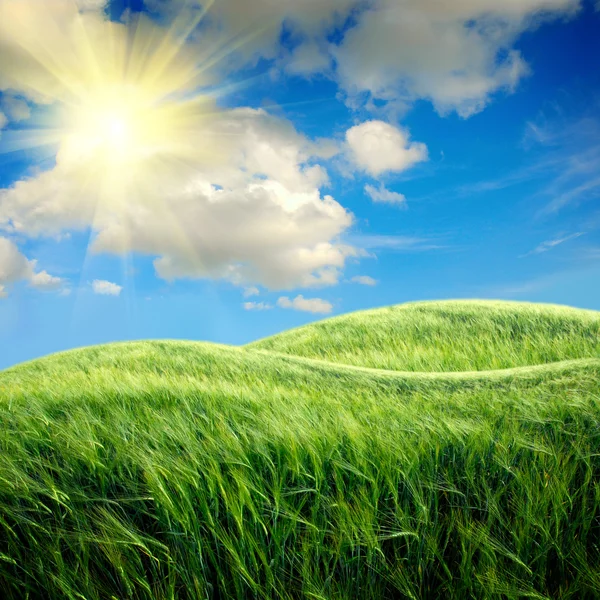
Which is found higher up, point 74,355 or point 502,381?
point 74,355

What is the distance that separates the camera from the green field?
6.33ft

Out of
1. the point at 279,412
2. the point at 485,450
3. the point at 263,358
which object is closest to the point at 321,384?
the point at 263,358

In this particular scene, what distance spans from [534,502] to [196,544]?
1607 millimetres

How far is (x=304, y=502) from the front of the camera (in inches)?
88.4

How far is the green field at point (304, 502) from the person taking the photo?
1.93m

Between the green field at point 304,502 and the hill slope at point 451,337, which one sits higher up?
the hill slope at point 451,337

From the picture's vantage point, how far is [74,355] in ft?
31.2

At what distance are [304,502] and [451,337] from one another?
325 inches

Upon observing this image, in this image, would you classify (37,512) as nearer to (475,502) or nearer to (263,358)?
(475,502)

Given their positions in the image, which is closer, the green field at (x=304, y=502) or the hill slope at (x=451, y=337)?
the green field at (x=304, y=502)

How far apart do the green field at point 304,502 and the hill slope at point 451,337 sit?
5.50 meters

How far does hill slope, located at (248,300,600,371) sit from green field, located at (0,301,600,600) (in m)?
5.50

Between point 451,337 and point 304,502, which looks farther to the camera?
point 451,337

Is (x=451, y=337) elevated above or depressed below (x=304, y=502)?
above
